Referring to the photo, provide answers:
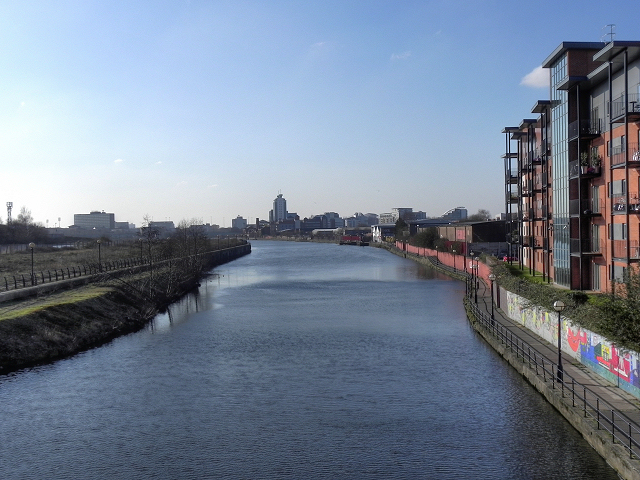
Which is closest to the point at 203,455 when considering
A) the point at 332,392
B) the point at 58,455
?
the point at 58,455

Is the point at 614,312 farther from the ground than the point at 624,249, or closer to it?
closer to it

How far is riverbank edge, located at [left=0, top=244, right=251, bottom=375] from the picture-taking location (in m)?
25.1

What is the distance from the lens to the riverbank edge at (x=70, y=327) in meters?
25.1

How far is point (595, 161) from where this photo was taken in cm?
2822

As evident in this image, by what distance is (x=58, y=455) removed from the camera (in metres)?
15.0

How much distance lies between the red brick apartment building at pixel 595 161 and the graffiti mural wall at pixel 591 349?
318 centimetres

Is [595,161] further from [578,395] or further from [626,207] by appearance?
[578,395]

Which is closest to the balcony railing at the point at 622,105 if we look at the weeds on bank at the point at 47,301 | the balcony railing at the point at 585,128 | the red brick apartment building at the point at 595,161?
the red brick apartment building at the point at 595,161

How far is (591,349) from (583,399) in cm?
473

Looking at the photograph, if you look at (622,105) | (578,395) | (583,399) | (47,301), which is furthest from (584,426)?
(47,301)

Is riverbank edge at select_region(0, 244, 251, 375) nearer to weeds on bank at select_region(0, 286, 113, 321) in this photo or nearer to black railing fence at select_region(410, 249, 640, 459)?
weeds on bank at select_region(0, 286, 113, 321)

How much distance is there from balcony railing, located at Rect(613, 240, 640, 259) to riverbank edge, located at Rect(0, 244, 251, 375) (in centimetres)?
2313

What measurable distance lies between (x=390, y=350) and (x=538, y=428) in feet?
34.9

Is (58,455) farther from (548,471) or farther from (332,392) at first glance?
(548,471)
